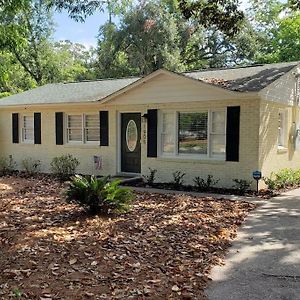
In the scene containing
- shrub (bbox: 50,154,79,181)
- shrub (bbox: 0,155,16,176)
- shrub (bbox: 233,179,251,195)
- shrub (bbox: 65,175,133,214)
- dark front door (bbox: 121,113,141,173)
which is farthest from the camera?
shrub (bbox: 0,155,16,176)

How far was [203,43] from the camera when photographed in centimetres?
3300

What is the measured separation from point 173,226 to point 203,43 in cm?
2851

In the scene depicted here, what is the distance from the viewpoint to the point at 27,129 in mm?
16234

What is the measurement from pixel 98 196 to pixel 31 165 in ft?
31.1

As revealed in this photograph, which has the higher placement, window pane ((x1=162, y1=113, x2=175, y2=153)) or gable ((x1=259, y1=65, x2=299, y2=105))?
gable ((x1=259, y1=65, x2=299, y2=105))

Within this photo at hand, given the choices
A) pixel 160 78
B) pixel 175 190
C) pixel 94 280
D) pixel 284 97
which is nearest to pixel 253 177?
pixel 175 190

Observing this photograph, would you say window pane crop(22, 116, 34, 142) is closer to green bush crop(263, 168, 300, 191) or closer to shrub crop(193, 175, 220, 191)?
shrub crop(193, 175, 220, 191)

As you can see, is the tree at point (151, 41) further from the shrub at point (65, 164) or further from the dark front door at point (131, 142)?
the shrub at point (65, 164)

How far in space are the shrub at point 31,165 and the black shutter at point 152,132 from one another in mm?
5392

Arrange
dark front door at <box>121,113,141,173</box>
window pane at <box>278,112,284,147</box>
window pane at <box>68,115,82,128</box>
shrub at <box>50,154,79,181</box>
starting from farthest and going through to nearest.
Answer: window pane at <box>68,115,82,128</box> → shrub at <box>50,154,79,181</box> → dark front door at <box>121,113,141,173</box> → window pane at <box>278,112,284,147</box>

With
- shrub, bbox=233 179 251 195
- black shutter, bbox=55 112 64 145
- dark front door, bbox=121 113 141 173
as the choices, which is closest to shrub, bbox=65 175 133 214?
shrub, bbox=233 179 251 195

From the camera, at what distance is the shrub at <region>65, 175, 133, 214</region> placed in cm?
705

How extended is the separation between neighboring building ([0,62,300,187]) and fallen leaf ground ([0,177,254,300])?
2.80m

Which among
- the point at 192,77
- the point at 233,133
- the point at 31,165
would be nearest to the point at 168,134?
the point at 192,77
